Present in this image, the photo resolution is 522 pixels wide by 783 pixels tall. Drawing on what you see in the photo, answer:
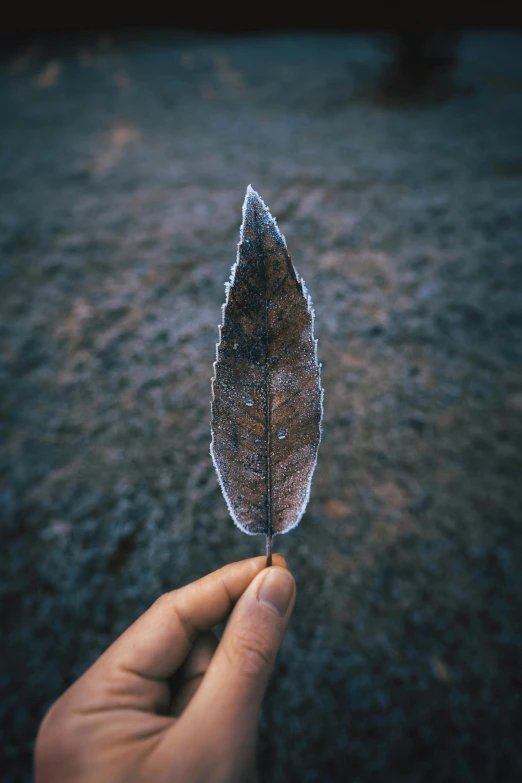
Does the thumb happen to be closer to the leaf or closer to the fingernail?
the fingernail

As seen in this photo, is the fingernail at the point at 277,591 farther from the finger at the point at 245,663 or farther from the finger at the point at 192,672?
the finger at the point at 192,672

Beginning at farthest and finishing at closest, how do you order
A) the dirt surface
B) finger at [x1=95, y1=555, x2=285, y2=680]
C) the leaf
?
the dirt surface
finger at [x1=95, y1=555, x2=285, y2=680]
the leaf

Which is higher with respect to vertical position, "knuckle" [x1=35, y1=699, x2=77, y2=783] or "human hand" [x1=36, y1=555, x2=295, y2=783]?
"human hand" [x1=36, y1=555, x2=295, y2=783]

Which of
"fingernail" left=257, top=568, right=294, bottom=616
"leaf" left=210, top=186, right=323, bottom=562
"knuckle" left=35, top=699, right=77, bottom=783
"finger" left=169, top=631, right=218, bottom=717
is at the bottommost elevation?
"finger" left=169, top=631, right=218, bottom=717

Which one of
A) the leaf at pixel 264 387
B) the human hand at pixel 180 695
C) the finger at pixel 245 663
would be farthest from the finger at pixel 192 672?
the leaf at pixel 264 387

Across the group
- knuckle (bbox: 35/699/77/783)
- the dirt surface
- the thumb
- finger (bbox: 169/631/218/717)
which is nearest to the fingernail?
the thumb

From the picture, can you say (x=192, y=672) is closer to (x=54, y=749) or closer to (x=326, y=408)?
(x=54, y=749)

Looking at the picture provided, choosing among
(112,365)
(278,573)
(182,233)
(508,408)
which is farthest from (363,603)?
(182,233)
